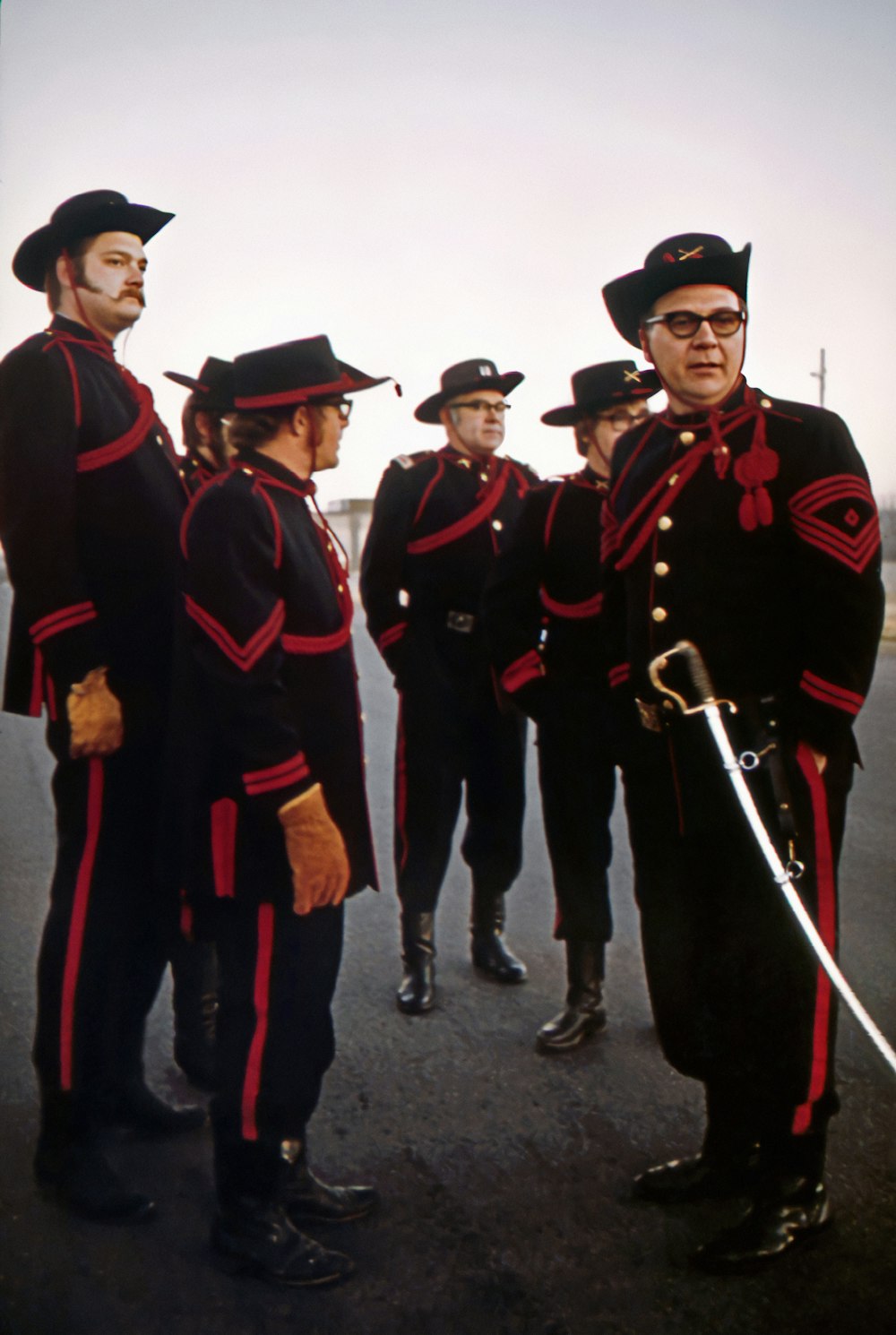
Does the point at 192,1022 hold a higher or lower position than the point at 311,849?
lower

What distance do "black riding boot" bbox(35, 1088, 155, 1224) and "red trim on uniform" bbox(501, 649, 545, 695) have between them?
1.55 m

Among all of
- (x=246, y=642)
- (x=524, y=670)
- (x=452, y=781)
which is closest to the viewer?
(x=246, y=642)

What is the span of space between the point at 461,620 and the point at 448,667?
155 mm

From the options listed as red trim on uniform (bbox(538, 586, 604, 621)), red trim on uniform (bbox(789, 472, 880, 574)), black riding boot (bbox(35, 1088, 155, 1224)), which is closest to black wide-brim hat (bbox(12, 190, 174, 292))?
red trim on uniform (bbox(789, 472, 880, 574))

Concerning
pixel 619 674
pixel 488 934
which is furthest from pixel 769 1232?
pixel 488 934

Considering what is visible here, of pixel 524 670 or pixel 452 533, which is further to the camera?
pixel 452 533

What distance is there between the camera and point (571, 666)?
10.5ft

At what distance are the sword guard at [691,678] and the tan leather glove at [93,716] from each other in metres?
1.07

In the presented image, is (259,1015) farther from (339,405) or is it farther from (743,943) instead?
(339,405)

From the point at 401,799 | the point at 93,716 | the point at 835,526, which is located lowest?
the point at 401,799

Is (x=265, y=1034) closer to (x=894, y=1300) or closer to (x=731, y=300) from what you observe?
(x=894, y=1300)

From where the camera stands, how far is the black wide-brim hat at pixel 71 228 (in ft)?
7.09

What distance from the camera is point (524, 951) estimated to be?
12.3 ft

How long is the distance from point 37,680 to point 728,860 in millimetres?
1413
